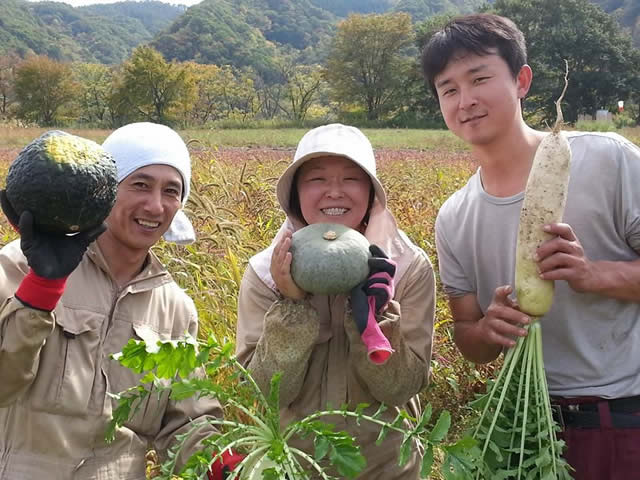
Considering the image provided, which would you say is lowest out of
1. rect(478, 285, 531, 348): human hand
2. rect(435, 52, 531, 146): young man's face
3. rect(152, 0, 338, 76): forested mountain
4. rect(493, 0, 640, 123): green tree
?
rect(478, 285, 531, 348): human hand

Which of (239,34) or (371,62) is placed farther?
(239,34)

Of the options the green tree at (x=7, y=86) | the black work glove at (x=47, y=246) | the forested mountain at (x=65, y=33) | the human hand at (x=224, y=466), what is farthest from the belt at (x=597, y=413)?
the forested mountain at (x=65, y=33)

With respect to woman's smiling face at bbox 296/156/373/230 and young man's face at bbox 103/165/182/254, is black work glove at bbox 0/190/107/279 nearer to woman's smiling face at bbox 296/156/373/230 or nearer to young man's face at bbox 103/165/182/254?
young man's face at bbox 103/165/182/254

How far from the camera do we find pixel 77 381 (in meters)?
1.96

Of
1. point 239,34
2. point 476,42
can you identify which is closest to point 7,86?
point 239,34

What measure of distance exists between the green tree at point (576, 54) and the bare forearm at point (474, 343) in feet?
155

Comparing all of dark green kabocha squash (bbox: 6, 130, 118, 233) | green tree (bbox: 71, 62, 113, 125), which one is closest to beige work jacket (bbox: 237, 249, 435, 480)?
dark green kabocha squash (bbox: 6, 130, 118, 233)

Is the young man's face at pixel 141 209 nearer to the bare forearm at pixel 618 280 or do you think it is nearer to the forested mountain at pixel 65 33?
the bare forearm at pixel 618 280

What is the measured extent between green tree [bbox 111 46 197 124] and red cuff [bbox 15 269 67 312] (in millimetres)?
64792

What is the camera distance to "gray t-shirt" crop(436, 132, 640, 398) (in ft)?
7.06

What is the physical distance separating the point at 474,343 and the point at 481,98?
931mm

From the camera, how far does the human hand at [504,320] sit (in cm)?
199

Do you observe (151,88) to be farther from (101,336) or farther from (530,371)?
(530,371)

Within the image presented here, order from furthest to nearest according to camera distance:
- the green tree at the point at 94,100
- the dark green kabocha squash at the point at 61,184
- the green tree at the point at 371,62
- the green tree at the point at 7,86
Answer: the green tree at the point at 94,100, the green tree at the point at 7,86, the green tree at the point at 371,62, the dark green kabocha squash at the point at 61,184
